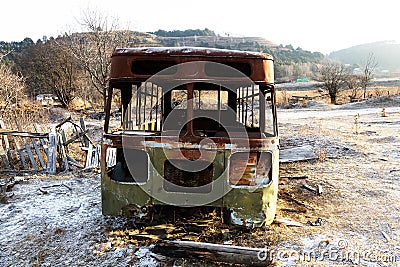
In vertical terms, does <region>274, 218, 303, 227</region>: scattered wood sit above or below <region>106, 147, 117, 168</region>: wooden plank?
below

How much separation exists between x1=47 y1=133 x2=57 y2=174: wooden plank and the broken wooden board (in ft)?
22.6

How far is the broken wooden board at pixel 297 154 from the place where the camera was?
34.5 ft

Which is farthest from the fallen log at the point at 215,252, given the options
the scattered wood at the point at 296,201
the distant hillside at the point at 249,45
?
the distant hillside at the point at 249,45

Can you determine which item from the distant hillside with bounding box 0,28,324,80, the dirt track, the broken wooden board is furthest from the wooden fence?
the distant hillside with bounding box 0,28,324,80

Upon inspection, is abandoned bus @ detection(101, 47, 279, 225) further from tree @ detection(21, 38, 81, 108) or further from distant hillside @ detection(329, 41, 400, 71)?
distant hillside @ detection(329, 41, 400, 71)

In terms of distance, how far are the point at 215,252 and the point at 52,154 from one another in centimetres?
730

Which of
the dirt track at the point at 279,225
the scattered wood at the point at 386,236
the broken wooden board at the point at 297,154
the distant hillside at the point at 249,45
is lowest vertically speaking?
the scattered wood at the point at 386,236

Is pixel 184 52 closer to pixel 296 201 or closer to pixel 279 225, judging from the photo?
pixel 279 225

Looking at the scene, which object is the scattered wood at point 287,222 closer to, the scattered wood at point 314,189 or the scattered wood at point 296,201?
the scattered wood at point 296,201

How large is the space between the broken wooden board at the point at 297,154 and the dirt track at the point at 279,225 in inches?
37.1

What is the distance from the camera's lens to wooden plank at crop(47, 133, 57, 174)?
973cm

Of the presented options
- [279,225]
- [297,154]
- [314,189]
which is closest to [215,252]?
[279,225]

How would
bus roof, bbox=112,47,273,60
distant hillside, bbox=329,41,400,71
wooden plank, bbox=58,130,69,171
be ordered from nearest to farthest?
bus roof, bbox=112,47,273,60
wooden plank, bbox=58,130,69,171
distant hillside, bbox=329,41,400,71

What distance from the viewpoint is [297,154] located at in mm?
→ 11008
